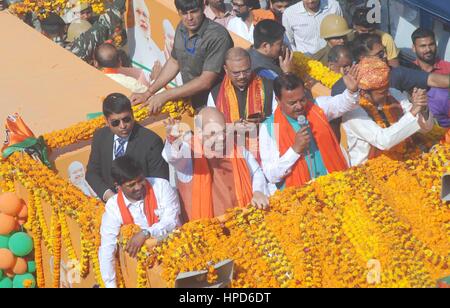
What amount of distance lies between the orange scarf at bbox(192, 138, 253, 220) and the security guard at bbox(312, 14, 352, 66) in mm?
2970

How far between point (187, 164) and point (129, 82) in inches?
109

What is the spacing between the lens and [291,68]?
1270cm

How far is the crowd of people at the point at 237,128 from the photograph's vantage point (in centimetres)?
1065

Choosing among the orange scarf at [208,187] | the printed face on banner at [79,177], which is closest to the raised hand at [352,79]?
the orange scarf at [208,187]

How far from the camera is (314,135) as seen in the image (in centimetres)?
1114

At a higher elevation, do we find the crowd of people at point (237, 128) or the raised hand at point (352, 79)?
the raised hand at point (352, 79)

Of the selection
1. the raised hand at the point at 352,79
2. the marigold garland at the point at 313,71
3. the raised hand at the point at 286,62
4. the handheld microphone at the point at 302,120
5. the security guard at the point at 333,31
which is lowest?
the security guard at the point at 333,31

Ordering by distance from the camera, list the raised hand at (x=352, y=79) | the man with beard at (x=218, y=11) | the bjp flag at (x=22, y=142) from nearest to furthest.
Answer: the raised hand at (x=352, y=79) < the bjp flag at (x=22, y=142) < the man with beard at (x=218, y=11)

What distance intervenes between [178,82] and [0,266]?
10.1 feet

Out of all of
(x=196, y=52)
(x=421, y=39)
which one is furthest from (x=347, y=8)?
(x=196, y=52)

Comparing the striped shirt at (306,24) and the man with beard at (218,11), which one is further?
the man with beard at (218,11)

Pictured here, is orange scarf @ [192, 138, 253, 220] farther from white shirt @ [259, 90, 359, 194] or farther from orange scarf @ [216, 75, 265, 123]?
orange scarf @ [216, 75, 265, 123]

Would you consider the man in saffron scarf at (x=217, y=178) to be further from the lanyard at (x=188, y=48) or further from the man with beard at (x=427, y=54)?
the man with beard at (x=427, y=54)

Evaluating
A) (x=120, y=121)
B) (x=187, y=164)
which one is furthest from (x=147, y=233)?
(x=120, y=121)
